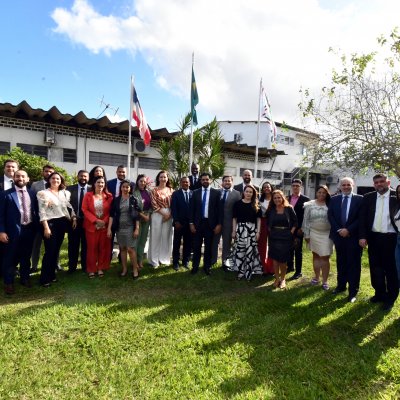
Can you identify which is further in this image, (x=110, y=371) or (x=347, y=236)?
(x=347, y=236)

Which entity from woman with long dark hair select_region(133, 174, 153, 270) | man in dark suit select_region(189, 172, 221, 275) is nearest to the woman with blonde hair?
man in dark suit select_region(189, 172, 221, 275)

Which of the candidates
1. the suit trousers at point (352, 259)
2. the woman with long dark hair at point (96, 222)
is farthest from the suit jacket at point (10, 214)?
the suit trousers at point (352, 259)

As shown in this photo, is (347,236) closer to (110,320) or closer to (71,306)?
(110,320)

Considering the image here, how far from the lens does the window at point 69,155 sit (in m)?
11.7

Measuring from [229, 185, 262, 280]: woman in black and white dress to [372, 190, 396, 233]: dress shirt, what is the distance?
1.88m

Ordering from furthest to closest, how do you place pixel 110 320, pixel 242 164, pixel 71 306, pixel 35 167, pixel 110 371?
pixel 242 164
pixel 35 167
pixel 71 306
pixel 110 320
pixel 110 371

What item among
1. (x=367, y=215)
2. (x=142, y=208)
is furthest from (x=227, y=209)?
(x=367, y=215)

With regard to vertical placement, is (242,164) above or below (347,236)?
above

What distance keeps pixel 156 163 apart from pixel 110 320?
34.8 feet

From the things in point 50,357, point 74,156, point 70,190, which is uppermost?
point 74,156

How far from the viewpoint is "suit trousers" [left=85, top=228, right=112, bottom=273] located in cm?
562

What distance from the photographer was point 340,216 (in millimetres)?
5051

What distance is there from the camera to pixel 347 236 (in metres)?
4.93

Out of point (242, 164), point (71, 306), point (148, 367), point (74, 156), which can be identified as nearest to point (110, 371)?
point (148, 367)
